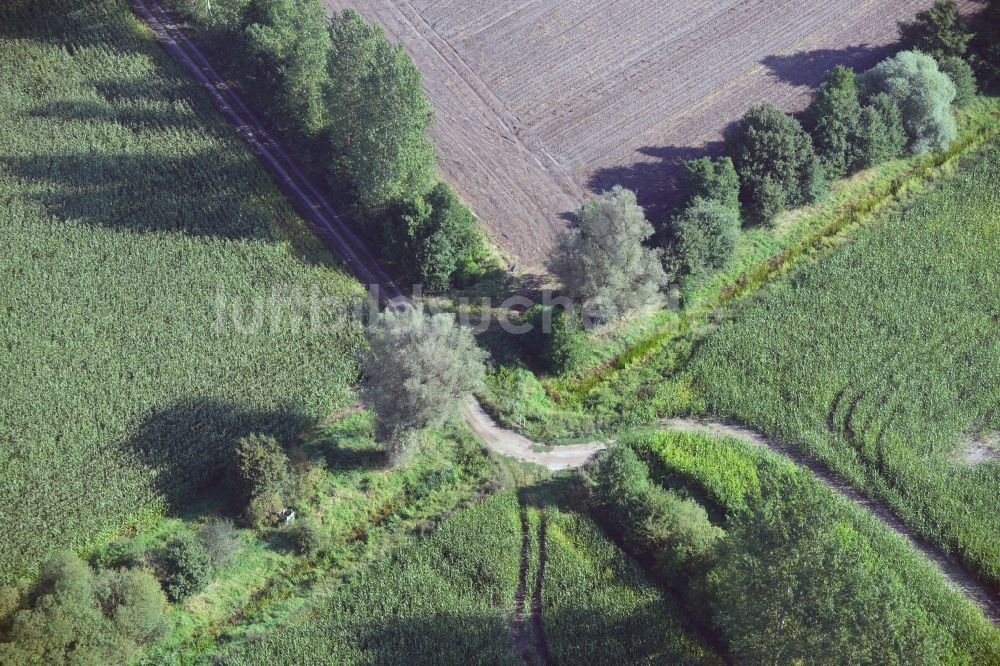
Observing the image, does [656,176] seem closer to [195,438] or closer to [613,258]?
[613,258]

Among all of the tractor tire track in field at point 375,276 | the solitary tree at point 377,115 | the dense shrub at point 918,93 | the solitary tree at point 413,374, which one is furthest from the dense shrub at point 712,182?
the solitary tree at point 413,374

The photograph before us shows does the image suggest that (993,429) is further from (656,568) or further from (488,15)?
(488,15)

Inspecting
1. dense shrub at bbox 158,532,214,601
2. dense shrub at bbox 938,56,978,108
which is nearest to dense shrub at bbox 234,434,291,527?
dense shrub at bbox 158,532,214,601

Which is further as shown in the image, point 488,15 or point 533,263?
point 488,15

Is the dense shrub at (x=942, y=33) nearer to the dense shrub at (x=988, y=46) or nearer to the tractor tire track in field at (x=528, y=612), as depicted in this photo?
the dense shrub at (x=988, y=46)

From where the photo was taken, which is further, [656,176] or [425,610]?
[656,176]

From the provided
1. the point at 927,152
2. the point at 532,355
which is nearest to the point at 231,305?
the point at 532,355

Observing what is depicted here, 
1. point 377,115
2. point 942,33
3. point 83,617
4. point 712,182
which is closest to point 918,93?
point 942,33
